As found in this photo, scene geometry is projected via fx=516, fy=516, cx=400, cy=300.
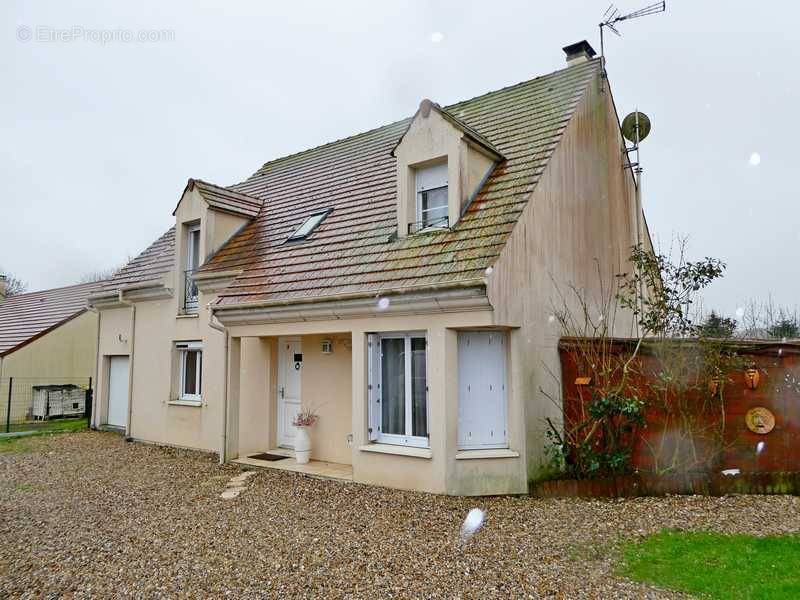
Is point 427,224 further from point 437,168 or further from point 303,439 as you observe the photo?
point 303,439

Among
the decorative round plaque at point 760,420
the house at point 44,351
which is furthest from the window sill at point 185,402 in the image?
the decorative round plaque at point 760,420

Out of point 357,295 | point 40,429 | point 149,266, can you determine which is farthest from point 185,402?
point 40,429

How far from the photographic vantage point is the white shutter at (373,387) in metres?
9.36

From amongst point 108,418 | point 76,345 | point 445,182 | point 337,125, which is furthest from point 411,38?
point 337,125

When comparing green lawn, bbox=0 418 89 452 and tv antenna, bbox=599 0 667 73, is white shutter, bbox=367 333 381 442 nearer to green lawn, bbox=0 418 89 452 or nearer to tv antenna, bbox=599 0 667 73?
tv antenna, bbox=599 0 667 73

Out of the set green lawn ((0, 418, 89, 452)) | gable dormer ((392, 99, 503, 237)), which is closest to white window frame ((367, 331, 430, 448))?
gable dormer ((392, 99, 503, 237))

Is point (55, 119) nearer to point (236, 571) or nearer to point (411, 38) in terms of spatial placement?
point (411, 38)

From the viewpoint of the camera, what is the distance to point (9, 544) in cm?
671

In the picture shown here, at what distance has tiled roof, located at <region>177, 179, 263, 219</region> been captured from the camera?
13922 millimetres

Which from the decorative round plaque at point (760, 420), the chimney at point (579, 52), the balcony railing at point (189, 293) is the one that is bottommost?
the decorative round plaque at point (760, 420)

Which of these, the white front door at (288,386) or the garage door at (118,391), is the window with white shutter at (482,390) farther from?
the garage door at (118,391)

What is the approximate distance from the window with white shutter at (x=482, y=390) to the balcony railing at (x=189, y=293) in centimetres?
813

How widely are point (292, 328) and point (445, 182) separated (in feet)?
13.8

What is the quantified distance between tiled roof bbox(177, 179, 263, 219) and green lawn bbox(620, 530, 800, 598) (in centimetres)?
1222
